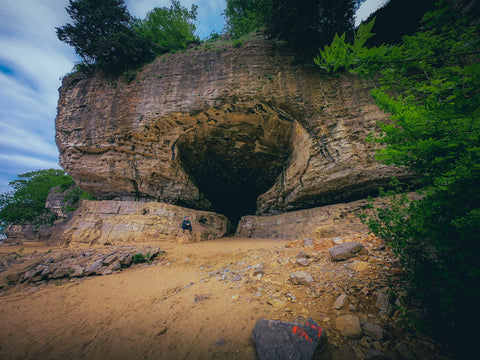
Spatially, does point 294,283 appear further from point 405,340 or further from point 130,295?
point 130,295

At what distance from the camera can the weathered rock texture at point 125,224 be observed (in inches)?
317

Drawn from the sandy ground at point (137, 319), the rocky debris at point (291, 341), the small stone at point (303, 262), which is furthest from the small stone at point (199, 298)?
the small stone at point (303, 262)

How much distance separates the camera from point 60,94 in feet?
35.1

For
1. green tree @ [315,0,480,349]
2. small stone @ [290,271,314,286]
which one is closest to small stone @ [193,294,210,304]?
small stone @ [290,271,314,286]

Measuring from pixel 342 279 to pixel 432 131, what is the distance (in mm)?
2226

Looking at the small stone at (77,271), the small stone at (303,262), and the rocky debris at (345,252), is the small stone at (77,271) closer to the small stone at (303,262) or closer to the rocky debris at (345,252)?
the small stone at (303,262)

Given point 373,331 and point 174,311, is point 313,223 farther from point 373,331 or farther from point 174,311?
point 174,311

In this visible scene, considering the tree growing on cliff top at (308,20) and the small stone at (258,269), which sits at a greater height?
the tree growing on cliff top at (308,20)

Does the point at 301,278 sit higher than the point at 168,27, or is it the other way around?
the point at 168,27

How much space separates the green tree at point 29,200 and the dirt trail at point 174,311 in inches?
645

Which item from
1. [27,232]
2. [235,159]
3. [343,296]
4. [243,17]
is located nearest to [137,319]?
[343,296]

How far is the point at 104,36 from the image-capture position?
1000cm

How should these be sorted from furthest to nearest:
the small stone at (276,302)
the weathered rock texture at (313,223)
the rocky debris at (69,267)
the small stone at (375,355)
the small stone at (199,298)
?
the weathered rock texture at (313,223)
the rocky debris at (69,267)
the small stone at (199,298)
the small stone at (276,302)
the small stone at (375,355)

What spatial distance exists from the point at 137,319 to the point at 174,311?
580 millimetres
